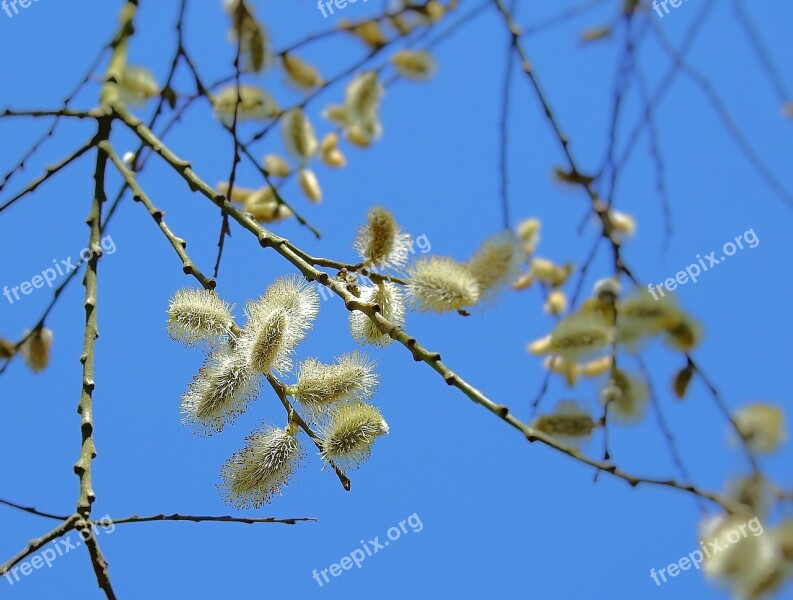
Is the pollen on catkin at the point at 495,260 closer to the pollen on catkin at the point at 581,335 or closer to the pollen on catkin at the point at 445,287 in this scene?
the pollen on catkin at the point at 445,287

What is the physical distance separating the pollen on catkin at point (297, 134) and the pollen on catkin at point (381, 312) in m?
0.21

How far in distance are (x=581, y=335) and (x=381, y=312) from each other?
15.0 inches

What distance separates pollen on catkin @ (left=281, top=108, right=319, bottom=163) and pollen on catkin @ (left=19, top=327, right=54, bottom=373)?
448mm

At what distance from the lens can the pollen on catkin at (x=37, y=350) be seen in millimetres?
1233

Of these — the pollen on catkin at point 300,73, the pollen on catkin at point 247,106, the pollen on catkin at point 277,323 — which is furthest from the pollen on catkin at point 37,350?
the pollen on catkin at point 300,73

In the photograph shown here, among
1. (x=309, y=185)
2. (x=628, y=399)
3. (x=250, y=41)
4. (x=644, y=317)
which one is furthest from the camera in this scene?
(x=309, y=185)

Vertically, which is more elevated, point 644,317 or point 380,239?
point 380,239

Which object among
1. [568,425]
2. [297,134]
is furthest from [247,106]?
[568,425]

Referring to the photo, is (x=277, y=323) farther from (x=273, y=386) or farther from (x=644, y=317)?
(x=644, y=317)

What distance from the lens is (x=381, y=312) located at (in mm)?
1201

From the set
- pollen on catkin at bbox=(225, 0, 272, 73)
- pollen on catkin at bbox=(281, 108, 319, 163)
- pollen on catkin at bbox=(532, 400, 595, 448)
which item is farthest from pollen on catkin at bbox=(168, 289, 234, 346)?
pollen on catkin at bbox=(532, 400, 595, 448)

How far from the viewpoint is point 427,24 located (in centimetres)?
94

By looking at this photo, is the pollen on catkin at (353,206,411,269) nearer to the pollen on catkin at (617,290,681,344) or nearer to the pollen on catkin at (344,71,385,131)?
the pollen on catkin at (344,71,385,131)

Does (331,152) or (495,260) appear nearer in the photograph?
(495,260)
